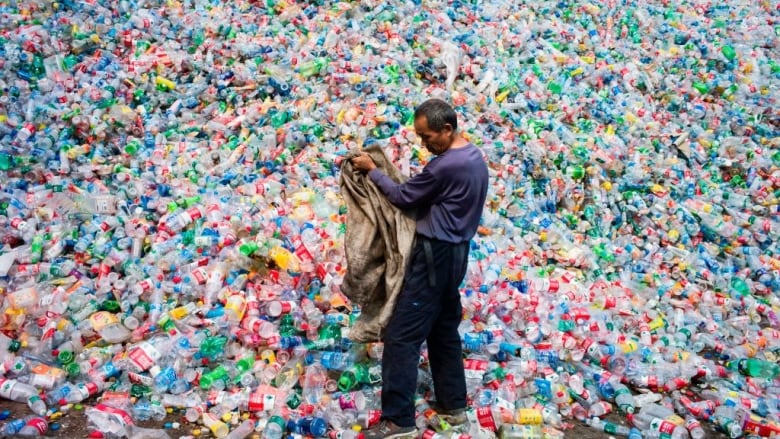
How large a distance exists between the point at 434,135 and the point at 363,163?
448 millimetres

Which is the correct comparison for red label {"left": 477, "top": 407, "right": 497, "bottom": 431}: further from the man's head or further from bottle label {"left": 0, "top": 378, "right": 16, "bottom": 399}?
bottle label {"left": 0, "top": 378, "right": 16, "bottom": 399}

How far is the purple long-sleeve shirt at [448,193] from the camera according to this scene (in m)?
3.16

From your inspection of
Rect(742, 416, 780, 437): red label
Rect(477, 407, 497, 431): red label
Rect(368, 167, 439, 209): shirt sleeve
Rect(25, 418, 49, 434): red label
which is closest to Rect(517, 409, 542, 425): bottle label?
Rect(477, 407, 497, 431): red label

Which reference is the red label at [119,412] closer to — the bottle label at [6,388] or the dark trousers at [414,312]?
the bottle label at [6,388]

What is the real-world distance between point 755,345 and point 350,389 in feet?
10.7

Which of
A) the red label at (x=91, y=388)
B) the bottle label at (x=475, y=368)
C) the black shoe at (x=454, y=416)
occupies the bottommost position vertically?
the red label at (x=91, y=388)

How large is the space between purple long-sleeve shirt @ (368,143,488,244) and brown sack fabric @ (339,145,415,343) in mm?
103

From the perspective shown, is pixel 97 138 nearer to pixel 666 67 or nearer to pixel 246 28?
pixel 246 28

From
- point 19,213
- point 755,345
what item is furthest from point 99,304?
point 755,345

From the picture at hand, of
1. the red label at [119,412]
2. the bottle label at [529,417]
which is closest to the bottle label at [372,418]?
the bottle label at [529,417]

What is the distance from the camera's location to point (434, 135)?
3182 millimetres

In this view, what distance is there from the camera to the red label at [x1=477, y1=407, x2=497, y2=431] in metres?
3.69

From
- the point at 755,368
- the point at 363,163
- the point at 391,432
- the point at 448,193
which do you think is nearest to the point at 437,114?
the point at 448,193

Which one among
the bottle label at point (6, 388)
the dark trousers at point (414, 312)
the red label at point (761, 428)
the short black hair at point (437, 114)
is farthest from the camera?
the red label at point (761, 428)
